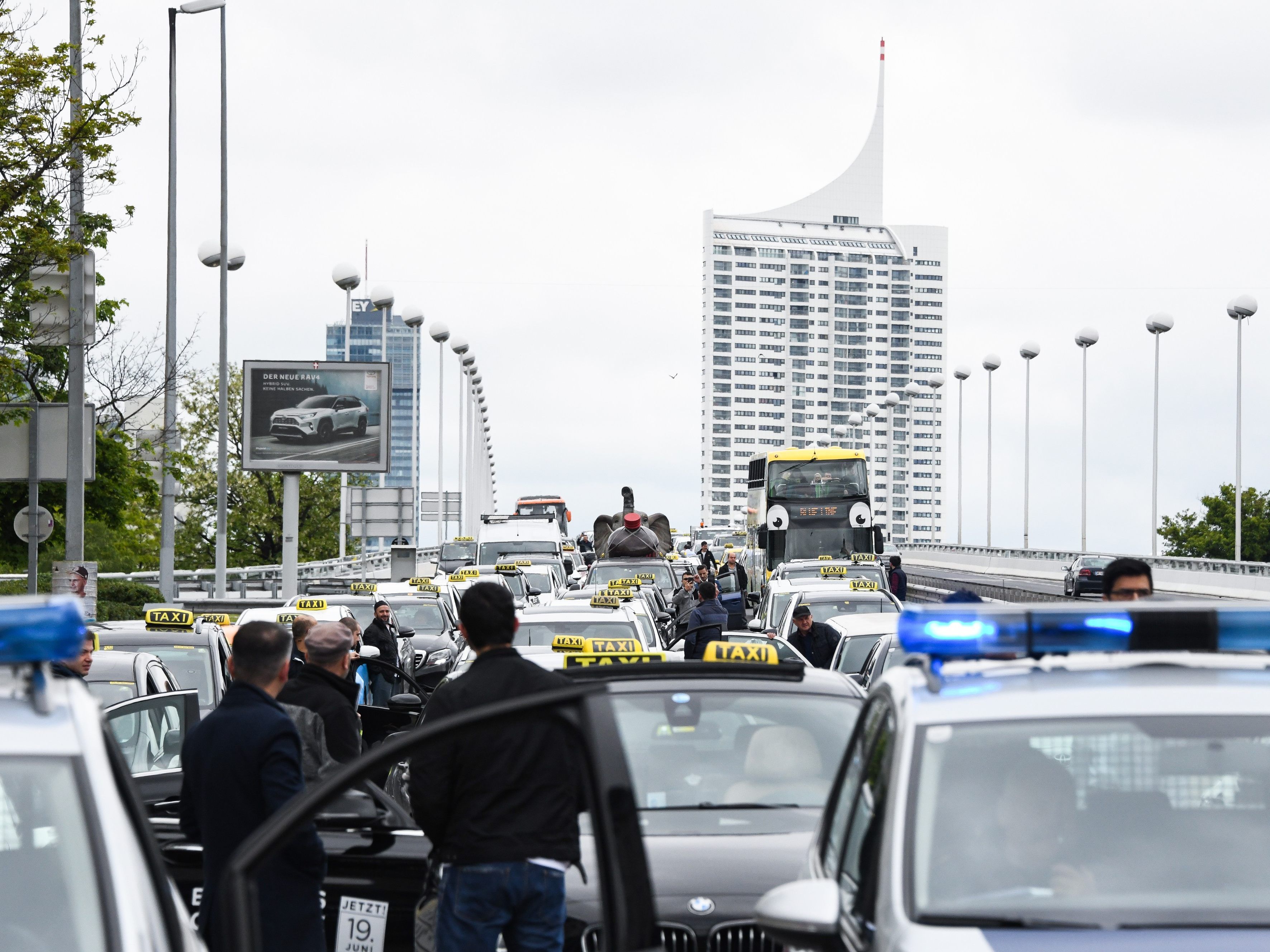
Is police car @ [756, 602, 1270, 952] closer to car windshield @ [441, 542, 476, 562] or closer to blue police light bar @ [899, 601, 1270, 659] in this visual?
blue police light bar @ [899, 601, 1270, 659]

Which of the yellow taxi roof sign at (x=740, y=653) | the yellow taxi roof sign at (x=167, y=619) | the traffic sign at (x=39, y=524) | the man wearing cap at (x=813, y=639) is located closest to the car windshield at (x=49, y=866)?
the yellow taxi roof sign at (x=740, y=653)

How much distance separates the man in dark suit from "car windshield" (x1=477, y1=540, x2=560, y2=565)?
36.3m

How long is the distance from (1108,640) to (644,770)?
300cm

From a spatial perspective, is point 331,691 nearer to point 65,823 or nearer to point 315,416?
point 65,823

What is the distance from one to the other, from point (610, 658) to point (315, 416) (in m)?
29.6

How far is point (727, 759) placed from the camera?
23.4 feet

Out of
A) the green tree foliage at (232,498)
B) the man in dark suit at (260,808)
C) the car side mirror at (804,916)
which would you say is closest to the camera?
the car side mirror at (804,916)

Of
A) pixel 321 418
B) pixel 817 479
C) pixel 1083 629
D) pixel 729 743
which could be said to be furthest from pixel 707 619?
pixel 817 479

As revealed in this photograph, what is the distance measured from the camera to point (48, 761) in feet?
12.0

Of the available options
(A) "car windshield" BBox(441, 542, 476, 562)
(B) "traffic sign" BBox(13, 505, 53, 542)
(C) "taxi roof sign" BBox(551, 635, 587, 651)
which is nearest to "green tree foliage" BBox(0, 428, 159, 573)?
(B) "traffic sign" BBox(13, 505, 53, 542)

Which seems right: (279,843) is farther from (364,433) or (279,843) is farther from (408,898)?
(364,433)

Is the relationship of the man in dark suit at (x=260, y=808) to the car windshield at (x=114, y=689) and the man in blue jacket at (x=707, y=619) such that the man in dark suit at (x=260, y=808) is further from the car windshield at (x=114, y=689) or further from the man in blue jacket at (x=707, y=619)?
the man in blue jacket at (x=707, y=619)

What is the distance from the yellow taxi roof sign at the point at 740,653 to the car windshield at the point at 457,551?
41.4 meters

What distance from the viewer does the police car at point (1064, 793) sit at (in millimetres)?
3818
